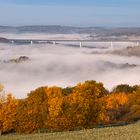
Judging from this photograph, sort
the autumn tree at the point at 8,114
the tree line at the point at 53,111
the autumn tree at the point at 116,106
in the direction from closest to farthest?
1. the tree line at the point at 53,111
2. the autumn tree at the point at 8,114
3. the autumn tree at the point at 116,106

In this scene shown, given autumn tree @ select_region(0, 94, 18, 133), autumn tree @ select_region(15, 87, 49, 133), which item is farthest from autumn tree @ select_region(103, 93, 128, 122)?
autumn tree @ select_region(0, 94, 18, 133)

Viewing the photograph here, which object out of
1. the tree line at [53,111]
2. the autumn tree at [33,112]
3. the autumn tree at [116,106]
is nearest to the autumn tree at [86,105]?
the tree line at [53,111]

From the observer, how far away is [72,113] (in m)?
88.6

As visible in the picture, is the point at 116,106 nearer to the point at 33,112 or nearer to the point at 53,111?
the point at 53,111

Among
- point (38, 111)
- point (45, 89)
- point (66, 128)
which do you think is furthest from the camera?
point (45, 89)

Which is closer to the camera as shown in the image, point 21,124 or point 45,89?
point 21,124

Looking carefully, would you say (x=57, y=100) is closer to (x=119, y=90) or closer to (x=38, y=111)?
(x=38, y=111)

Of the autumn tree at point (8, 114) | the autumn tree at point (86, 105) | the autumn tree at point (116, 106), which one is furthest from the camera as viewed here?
the autumn tree at point (116, 106)

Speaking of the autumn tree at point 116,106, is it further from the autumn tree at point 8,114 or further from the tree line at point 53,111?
the autumn tree at point 8,114

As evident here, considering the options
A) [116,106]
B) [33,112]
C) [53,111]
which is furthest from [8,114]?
[116,106]

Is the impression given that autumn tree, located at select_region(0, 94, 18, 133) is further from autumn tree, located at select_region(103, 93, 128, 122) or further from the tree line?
autumn tree, located at select_region(103, 93, 128, 122)

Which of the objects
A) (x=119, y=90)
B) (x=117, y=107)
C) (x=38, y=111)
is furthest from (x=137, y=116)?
(x=119, y=90)

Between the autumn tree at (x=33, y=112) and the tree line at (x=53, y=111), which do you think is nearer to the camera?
the autumn tree at (x=33, y=112)

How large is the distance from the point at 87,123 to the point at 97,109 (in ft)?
12.1
